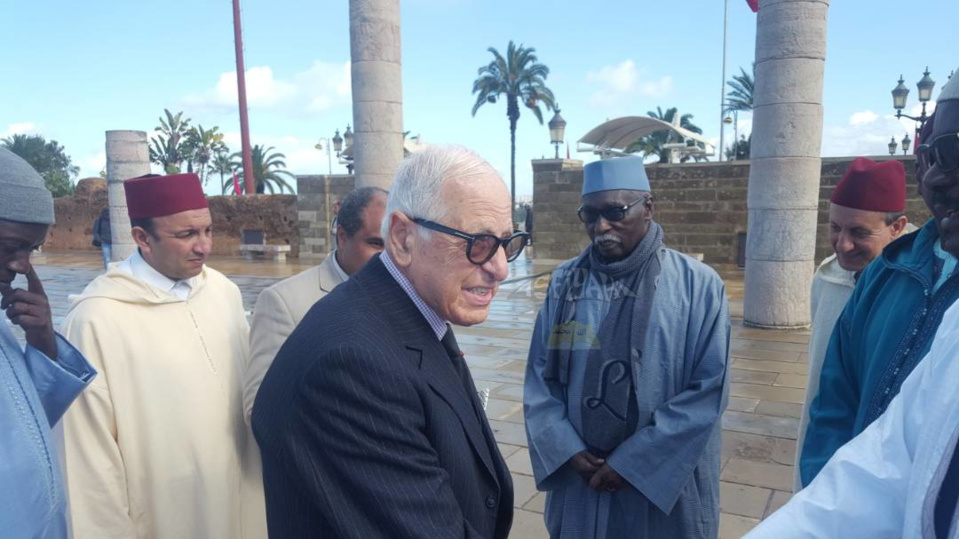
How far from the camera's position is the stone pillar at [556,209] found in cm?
1588

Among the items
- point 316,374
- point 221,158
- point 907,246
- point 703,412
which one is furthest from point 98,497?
point 221,158

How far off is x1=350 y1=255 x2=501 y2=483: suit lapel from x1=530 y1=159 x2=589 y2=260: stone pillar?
1456 cm

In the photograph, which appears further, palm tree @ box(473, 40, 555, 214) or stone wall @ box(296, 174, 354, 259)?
palm tree @ box(473, 40, 555, 214)

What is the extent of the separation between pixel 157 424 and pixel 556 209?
46.9ft

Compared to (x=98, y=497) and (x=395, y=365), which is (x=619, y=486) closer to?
(x=395, y=365)

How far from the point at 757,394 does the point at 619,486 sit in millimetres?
3634

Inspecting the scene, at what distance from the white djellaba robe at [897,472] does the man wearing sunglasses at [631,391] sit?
3.75 feet

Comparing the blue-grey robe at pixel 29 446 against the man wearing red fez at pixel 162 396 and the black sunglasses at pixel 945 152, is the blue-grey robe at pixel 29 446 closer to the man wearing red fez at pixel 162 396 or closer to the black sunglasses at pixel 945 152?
the man wearing red fez at pixel 162 396

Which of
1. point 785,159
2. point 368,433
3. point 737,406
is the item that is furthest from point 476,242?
point 785,159

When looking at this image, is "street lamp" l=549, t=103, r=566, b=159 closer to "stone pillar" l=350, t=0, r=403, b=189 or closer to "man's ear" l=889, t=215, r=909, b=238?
"stone pillar" l=350, t=0, r=403, b=189

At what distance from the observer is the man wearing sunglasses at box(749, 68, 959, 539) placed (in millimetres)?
1011

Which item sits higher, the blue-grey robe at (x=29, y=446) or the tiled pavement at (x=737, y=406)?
the blue-grey robe at (x=29, y=446)

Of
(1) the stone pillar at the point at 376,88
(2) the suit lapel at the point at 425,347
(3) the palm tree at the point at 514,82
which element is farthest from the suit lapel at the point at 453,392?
(3) the palm tree at the point at 514,82

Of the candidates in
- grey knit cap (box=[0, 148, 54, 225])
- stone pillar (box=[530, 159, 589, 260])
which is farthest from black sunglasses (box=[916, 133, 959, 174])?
stone pillar (box=[530, 159, 589, 260])
